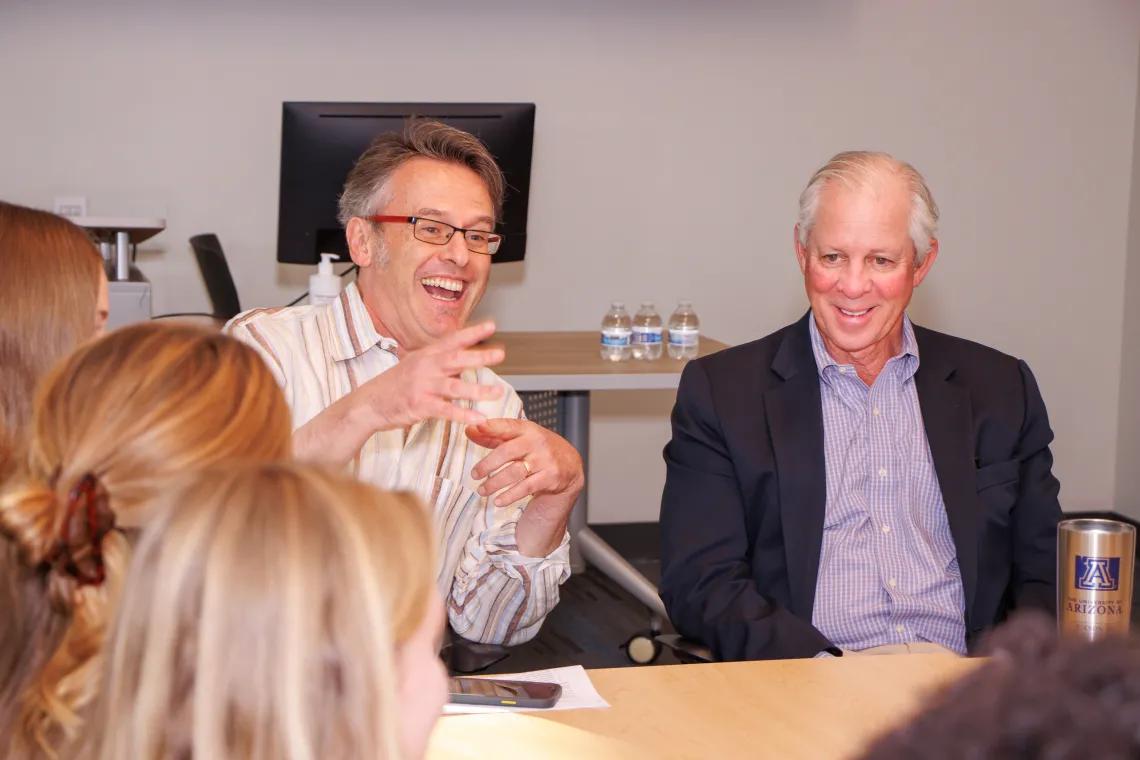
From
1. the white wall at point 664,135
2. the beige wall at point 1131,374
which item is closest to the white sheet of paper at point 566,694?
the white wall at point 664,135

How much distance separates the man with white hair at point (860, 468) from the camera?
6.60ft

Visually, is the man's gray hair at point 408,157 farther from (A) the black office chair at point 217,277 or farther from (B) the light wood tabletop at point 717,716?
(A) the black office chair at point 217,277

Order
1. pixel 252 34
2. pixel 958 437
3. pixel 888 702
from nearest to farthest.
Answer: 1. pixel 888 702
2. pixel 958 437
3. pixel 252 34

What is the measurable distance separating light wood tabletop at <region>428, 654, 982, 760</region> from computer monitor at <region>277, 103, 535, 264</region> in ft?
6.55

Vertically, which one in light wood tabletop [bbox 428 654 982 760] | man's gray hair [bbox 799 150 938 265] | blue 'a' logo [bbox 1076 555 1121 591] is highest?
man's gray hair [bbox 799 150 938 265]

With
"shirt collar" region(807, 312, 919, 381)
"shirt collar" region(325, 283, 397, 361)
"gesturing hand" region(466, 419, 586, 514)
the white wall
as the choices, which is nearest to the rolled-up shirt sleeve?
"gesturing hand" region(466, 419, 586, 514)

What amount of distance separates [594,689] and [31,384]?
2.34ft

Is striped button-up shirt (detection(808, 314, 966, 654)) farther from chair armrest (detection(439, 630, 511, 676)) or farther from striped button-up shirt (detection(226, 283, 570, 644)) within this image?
chair armrest (detection(439, 630, 511, 676))

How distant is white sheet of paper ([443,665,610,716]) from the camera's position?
1.36 m

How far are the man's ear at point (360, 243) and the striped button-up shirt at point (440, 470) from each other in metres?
0.12

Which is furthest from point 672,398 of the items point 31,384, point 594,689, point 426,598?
point 426,598

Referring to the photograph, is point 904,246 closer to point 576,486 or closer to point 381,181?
point 576,486

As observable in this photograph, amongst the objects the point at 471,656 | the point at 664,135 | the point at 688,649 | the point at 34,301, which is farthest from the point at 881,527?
the point at 664,135

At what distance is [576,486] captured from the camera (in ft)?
6.19
